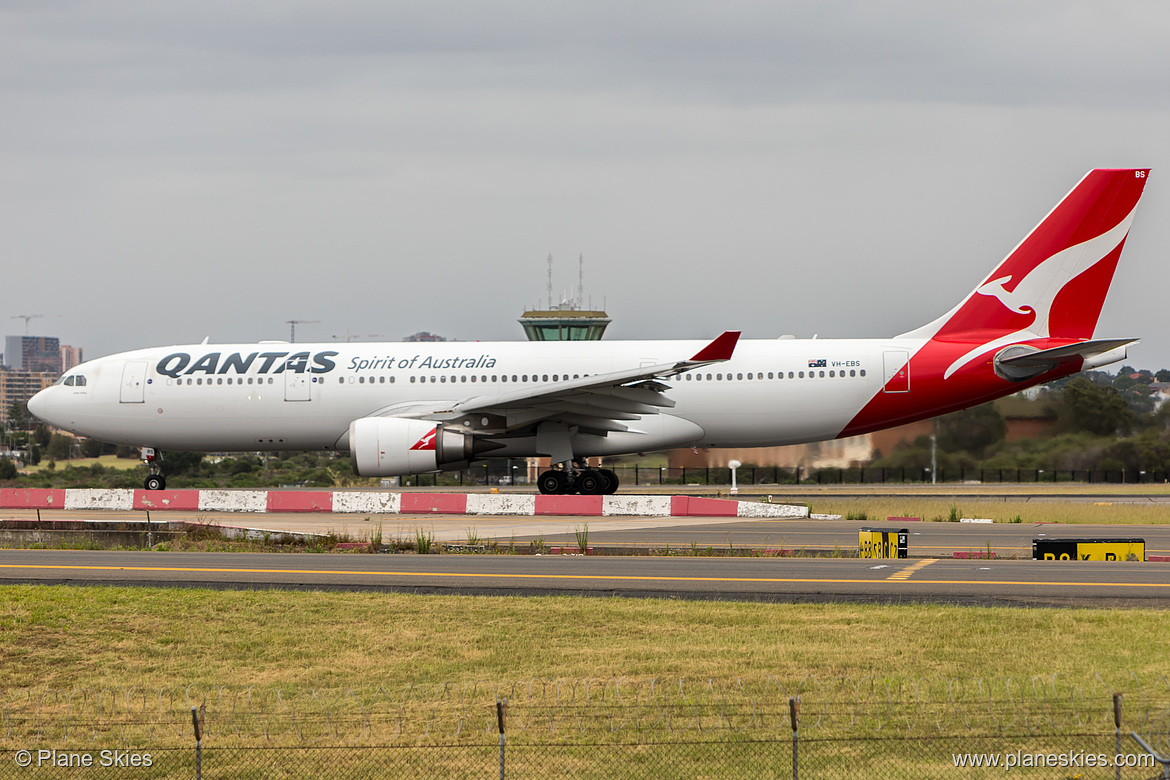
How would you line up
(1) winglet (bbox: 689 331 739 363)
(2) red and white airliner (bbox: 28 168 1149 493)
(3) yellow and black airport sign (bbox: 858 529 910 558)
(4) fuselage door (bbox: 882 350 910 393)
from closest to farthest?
(3) yellow and black airport sign (bbox: 858 529 910 558) < (1) winglet (bbox: 689 331 739 363) < (2) red and white airliner (bbox: 28 168 1149 493) < (4) fuselage door (bbox: 882 350 910 393)

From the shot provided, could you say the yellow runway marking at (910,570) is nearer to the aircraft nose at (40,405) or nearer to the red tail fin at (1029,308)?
the red tail fin at (1029,308)

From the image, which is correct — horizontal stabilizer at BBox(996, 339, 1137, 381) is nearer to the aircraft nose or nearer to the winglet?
the winglet

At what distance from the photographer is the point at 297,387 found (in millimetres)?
30109

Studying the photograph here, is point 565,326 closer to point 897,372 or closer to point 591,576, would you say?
point 897,372

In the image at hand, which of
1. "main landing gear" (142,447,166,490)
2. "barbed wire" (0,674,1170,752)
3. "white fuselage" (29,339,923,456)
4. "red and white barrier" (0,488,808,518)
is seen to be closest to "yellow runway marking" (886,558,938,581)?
"barbed wire" (0,674,1170,752)

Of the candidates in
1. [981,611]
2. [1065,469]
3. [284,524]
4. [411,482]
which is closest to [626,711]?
[981,611]

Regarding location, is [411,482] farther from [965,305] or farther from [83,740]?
[83,740]

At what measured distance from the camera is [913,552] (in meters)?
19.6

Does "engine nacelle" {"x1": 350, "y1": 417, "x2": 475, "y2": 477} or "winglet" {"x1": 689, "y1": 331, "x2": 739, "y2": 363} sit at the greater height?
"winglet" {"x1": 689, "y1": 331, "x2": 739, "y2": 363}

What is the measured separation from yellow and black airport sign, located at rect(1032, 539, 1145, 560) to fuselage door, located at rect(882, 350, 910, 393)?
35.2 feet

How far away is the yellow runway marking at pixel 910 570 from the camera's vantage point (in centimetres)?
1609

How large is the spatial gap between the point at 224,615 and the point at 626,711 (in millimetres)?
6361

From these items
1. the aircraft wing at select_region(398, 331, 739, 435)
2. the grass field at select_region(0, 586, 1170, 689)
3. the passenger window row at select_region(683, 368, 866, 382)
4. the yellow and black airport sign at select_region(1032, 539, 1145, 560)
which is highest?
the passenger window row at select_region(683, 368, 866, 382)

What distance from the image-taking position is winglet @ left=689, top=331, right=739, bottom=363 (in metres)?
25.5
